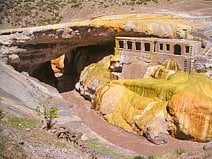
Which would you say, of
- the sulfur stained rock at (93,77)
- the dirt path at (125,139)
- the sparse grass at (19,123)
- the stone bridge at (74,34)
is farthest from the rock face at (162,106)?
the sparse grass at (19,123)

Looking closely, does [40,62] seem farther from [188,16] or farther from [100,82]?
[188,16]

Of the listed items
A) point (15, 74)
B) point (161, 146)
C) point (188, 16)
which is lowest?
point (161, 146)

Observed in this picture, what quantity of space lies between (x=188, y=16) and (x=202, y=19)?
1703 millimetres

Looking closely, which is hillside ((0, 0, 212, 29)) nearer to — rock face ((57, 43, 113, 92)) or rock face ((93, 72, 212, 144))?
rock face ((57, 43, 113, 92))

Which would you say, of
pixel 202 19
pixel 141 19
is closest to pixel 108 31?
pixel 141 19

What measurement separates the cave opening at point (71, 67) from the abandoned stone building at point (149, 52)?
3393mm

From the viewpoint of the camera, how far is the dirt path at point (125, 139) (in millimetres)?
26923

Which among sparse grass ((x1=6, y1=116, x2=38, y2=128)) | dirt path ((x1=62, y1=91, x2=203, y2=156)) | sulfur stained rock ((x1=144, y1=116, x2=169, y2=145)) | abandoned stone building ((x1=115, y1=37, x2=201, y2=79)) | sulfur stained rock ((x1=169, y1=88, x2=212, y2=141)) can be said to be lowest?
dirt path ((x1=62, y1=91, x2=203, y2=156))

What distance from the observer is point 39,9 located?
49.2 m

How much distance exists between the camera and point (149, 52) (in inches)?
1380

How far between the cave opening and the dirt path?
6543mm

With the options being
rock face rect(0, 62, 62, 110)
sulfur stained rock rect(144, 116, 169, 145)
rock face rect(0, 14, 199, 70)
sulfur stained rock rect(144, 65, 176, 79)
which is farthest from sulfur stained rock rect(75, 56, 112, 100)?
sulfur stained rock rect(144, 116, 169, 145)

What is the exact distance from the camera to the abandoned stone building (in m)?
32.5

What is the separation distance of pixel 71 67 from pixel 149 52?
40.2ft
